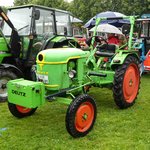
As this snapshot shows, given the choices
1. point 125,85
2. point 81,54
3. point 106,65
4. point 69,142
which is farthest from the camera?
point 106,65

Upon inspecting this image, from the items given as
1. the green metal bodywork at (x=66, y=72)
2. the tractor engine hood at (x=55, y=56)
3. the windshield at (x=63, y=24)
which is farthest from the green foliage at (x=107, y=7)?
the tractor engine hood at (x=55, y=56)

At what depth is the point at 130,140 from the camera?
14.4 feet

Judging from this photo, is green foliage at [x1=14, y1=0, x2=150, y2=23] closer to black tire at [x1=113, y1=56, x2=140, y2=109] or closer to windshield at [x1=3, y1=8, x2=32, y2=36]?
windshield at [x1=3, y1=8, x2=32, y2=36]

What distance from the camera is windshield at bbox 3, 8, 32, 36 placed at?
7305 mm

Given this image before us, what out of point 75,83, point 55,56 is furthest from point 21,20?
point 55,56

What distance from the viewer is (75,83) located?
5.13 m

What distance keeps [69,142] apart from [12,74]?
2.74 m

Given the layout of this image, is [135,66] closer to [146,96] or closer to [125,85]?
[125,85]

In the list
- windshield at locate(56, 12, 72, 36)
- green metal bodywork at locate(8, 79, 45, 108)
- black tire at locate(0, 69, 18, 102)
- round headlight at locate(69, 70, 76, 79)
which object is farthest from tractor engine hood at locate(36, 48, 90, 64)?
windshield at locate(56, 12, 72, 36)

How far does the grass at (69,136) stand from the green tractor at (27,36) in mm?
1555

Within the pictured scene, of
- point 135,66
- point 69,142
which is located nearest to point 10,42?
point 135,66

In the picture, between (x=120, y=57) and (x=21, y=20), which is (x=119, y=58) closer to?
(x=120, y=57)

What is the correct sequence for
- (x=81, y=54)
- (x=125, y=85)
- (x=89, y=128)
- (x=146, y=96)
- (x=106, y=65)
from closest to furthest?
(x=89, y=128) → (x=81, y=54) → (x=125, y=85) → (x=106, y=65) → (x=146, y=96)

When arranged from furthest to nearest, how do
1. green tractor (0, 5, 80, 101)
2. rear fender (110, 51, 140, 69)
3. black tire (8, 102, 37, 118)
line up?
green tractor (0, 5, 80, 101) → rear fender (110, 51, 140, 69) → black tire (8, 102, 37, 118)
